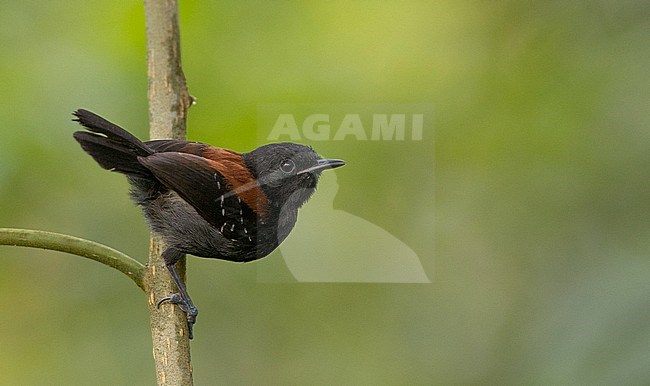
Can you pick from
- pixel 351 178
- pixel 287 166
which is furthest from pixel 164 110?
pixel 351 178

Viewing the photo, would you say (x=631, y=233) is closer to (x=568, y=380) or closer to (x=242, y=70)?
(x=568, y=380)

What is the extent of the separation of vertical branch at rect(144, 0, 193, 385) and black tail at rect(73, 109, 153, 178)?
12cm

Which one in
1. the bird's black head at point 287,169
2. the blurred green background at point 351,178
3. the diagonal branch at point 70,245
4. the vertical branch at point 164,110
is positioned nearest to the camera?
the diagonal branch at point 70,245

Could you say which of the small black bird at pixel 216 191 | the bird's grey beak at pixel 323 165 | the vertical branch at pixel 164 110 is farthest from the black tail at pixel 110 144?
the bird's grey beak at pixel 323 165

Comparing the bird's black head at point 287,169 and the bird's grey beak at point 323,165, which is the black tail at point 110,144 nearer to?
the bird's black head at point 287,169

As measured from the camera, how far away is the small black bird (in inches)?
64.4

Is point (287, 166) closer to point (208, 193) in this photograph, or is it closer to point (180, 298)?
point (208, 193)

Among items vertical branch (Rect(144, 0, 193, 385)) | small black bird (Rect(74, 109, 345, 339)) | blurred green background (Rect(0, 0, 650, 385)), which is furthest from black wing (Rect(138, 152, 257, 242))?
blurred green background (Rect(0, 0, 650, 385))

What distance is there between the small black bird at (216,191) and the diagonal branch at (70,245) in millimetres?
129

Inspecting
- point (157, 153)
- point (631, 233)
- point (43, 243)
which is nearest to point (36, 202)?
point (157, 153)

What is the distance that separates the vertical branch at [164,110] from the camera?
4.96ft

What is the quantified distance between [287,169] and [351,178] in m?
0.53

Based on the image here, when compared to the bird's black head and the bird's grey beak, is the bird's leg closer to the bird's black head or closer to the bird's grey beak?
the bird's black head

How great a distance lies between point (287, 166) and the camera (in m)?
1.65
